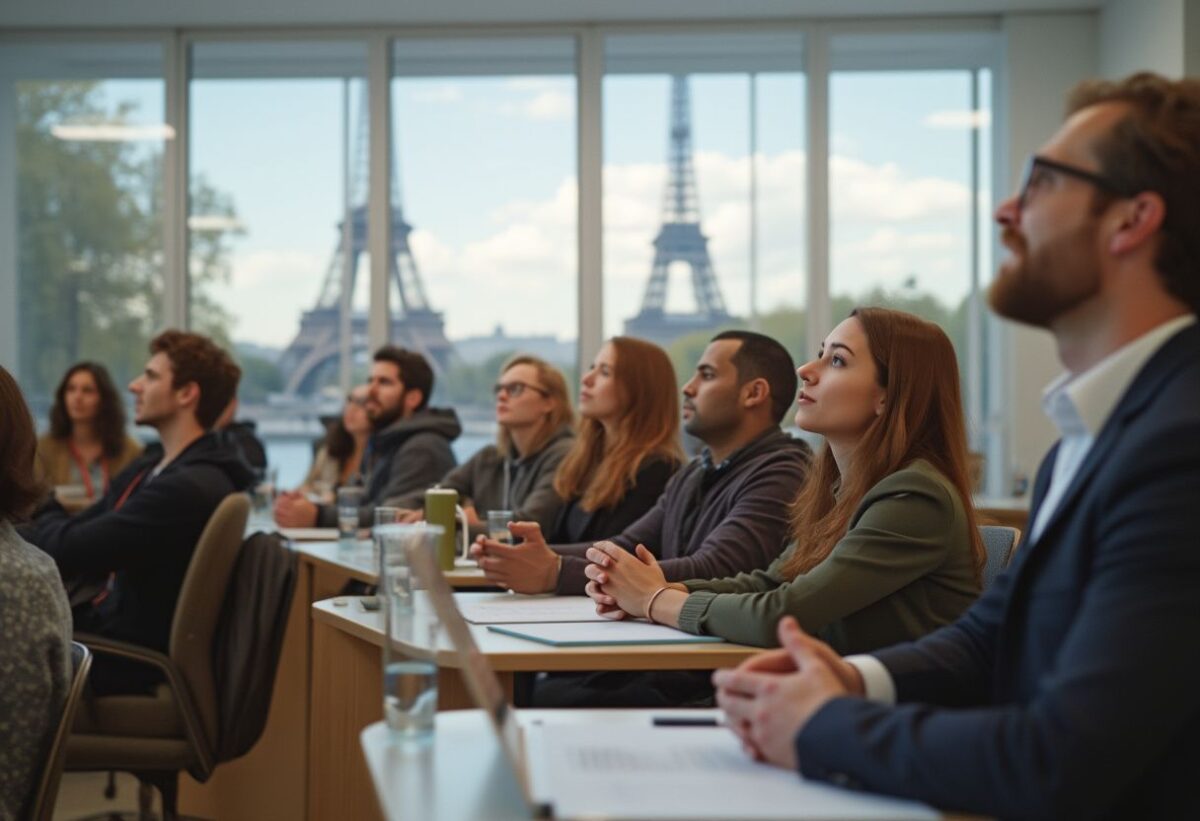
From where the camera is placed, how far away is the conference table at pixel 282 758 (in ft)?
12.2

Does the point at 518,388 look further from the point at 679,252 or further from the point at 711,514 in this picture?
the point at 679,252

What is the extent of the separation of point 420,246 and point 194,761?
16.4 feet

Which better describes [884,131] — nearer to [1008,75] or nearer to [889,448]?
[1008,75]

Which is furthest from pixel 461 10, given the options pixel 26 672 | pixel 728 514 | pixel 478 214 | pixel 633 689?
pixel 26 672

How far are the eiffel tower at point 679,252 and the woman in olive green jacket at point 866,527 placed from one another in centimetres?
507

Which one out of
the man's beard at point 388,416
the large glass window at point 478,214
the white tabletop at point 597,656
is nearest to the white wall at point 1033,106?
the large glass window at point 478,214

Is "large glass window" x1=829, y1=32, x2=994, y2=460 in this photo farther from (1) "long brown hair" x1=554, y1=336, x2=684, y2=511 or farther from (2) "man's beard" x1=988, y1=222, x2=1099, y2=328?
(2) "man's beard" x1=988, y1=222, x2=1099, y2=328

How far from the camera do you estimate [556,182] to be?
25.5 ft

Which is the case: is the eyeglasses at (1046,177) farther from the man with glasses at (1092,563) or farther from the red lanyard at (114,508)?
the red lanyard at (114,508)

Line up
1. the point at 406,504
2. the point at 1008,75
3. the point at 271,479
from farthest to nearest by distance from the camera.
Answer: the point at 1008,75 → the point at 271,479 → the point at 406,504

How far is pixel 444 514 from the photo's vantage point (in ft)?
11.3

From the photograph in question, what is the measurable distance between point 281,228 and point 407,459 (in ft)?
10.1

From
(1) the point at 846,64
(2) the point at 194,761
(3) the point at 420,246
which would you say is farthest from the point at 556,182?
(2) the point at 194,761

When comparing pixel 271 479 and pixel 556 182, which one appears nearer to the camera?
pixel 271 479
